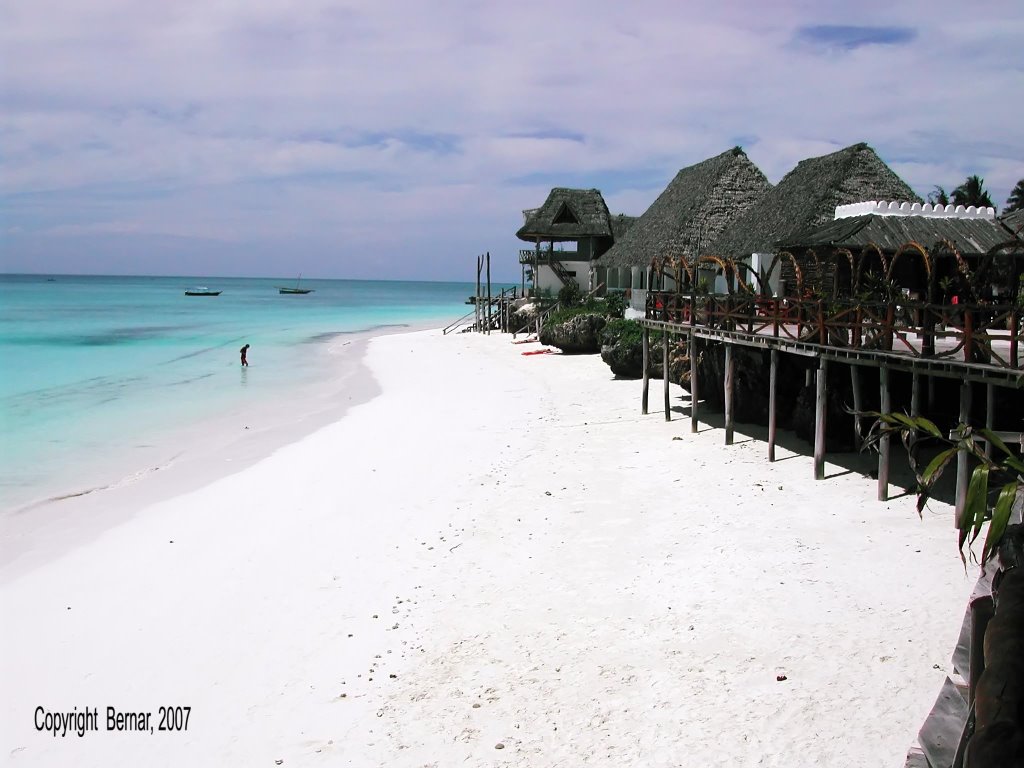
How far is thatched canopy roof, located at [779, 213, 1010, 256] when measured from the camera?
17312 millimetres

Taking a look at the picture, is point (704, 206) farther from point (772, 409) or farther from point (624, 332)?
point (772, 409)

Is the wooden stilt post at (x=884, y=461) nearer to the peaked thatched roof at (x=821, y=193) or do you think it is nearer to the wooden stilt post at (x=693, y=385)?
the wooden stilt post at (x=693, y=385)

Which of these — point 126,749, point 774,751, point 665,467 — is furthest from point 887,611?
point 126,749

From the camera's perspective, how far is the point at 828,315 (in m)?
13.1

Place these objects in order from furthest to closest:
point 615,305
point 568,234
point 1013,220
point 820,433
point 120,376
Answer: point 568,234 → point 615,305 → point 120,376 → point 1013,220 → point 820,433

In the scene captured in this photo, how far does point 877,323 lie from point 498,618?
7.06 meters

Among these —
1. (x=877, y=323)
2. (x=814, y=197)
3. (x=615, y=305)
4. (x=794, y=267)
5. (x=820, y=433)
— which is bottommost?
(x=820, y=433)

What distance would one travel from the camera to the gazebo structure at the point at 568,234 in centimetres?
4259

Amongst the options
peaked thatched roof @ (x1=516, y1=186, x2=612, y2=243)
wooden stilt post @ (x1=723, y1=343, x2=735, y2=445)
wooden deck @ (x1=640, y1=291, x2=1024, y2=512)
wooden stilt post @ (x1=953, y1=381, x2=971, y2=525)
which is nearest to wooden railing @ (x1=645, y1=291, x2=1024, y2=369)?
wooden deck @ (x1=640, y1=291, x2=1024, y2=512)

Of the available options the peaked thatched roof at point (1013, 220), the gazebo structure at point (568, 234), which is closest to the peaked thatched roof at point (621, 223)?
the gazebo structure at point (568, 234)

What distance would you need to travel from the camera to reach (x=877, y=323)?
38.3 ft

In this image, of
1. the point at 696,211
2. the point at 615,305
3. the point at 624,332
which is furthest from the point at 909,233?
the point at 615,305

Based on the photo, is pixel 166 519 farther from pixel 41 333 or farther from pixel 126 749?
pixel 41 333

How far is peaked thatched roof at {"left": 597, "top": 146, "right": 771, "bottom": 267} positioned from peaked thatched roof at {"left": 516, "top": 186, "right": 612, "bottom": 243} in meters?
10.1
